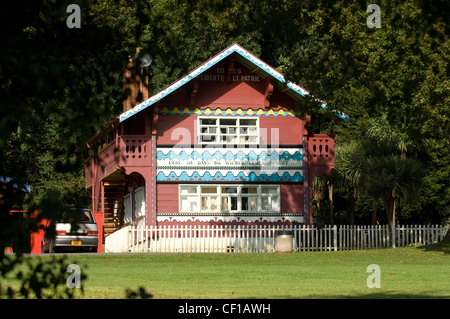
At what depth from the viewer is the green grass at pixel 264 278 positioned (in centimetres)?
1459

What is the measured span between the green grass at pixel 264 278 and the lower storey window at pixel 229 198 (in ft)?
21.6

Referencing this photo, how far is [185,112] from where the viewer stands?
115ft

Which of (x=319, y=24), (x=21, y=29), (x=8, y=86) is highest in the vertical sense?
(x=319, y=24)

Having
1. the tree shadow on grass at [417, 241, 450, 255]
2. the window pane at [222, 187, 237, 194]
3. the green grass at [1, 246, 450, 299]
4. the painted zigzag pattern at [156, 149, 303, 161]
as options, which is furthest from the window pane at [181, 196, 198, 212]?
the tree shadow on grass at [417, 241, 450, 255]

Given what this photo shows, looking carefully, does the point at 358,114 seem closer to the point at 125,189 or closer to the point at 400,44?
the point at 125,189

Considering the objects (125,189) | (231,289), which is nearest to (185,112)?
(125,189)

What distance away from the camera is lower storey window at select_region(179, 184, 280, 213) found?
3494 centimetres

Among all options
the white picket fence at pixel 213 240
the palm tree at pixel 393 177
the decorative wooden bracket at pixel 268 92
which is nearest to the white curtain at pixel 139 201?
the white picket fence at pixel 213 240

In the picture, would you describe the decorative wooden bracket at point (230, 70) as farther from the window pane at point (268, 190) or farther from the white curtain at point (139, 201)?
the white curtain at point (139, 201)

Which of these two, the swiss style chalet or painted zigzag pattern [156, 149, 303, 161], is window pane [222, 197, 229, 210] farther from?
painted zigzag pattern [156, 149, 303, 161]

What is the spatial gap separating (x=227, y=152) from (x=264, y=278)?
55.1ft

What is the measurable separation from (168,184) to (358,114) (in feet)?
68.9

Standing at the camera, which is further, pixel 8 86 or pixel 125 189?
pixel 125 189
